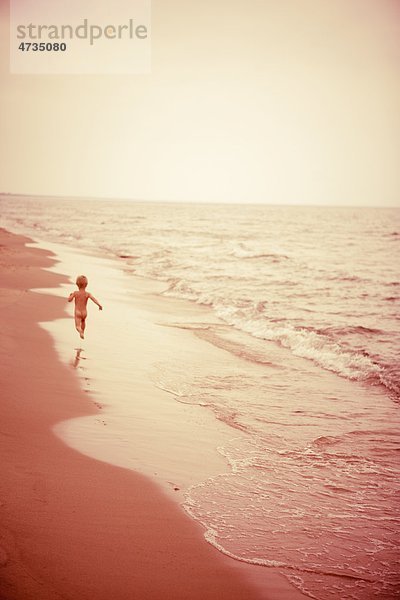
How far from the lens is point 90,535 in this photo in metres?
4.00

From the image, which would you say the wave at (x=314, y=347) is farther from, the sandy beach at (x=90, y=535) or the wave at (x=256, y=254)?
the wave at (x=256, y=254)

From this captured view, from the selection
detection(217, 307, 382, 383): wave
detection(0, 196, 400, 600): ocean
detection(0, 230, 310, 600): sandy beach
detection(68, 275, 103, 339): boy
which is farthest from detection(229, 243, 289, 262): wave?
detection(0, 230, 310, 600): sandy beach

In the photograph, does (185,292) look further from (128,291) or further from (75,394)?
(75,394)

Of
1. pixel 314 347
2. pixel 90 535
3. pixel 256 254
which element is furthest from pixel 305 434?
→ pixel 256 254

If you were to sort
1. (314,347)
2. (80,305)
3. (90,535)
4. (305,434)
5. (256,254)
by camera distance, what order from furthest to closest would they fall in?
Result: (256,254)
(314,347)
(80,305)
(305,434)
(90,535)

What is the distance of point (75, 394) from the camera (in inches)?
296

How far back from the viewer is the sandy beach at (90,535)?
348 cm

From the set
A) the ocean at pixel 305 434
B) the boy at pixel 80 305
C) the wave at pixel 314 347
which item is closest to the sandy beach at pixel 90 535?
the ocean at pixel 305 434

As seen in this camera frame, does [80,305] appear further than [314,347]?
No

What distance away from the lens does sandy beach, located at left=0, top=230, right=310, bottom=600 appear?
3482 millimetres

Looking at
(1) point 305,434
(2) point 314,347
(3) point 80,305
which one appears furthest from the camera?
(2) point 314,347

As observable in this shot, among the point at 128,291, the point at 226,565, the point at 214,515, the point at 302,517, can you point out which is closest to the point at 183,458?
the point at 214,515

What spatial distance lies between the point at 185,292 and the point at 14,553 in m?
16.5

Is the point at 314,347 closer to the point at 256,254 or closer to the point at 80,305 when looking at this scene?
the point at 80,305
